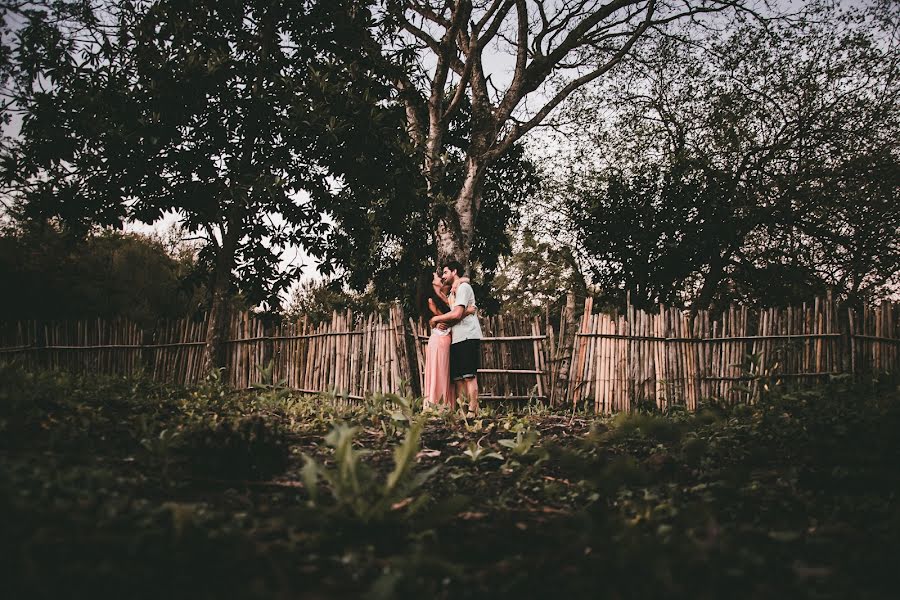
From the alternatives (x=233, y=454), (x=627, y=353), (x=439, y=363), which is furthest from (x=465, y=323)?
(x=233, y=454)

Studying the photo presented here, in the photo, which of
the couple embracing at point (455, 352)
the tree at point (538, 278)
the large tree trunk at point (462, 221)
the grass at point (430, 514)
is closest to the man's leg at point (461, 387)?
the couple embracing at point (455, 352)

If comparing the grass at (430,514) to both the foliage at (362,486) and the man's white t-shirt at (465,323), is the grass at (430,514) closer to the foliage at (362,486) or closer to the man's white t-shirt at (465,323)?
Answer: the foliage at (362,486)

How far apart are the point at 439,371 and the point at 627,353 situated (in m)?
2.26

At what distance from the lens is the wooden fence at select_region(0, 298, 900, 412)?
6.83 meters

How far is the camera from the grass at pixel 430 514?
1.76m

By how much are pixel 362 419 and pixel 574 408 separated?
2.92 meters

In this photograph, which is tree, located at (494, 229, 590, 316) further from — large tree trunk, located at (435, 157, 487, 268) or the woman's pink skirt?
the woman's pink skirt

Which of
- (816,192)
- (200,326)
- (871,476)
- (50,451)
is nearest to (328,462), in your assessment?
(50,451)

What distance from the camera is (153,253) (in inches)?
930

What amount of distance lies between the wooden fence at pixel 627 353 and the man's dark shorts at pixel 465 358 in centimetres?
63

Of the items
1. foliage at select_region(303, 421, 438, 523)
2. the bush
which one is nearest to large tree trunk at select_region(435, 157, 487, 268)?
the bush

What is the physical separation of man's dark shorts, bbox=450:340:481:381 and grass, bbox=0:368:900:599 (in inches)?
84.5

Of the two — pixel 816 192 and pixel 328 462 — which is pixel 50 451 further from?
pixel 816 192

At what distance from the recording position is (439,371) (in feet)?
20.6
